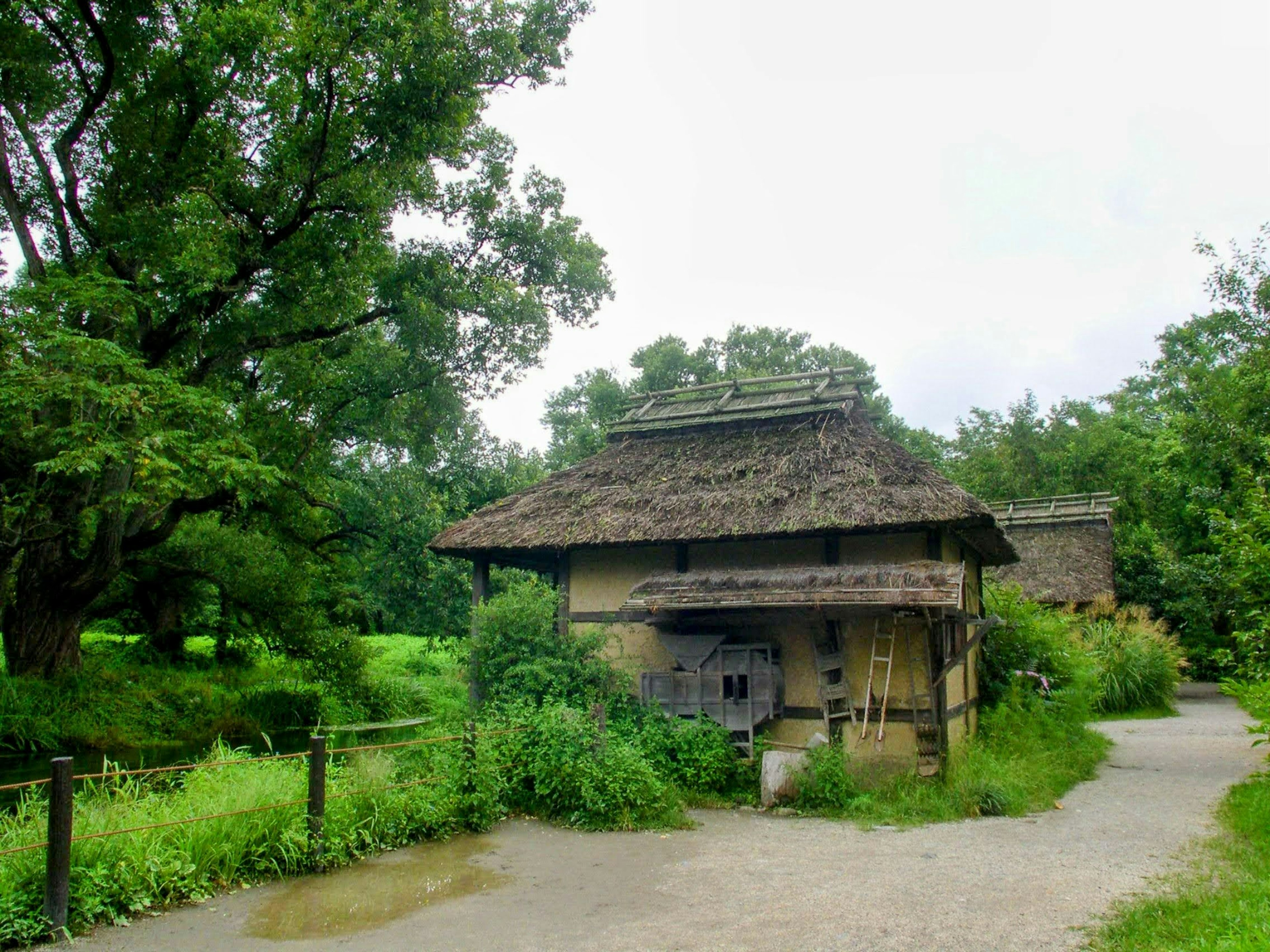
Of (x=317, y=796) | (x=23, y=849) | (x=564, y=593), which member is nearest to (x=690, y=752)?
(x=564, y=593)

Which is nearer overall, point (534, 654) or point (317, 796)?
point (317, 796)

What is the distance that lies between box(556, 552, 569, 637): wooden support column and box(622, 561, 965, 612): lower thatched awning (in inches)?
52.6

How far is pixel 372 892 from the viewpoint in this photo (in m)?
5.91

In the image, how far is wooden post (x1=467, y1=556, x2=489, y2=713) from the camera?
10.1m

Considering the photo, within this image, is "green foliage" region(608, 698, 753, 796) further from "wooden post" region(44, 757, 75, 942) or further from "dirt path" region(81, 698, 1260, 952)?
"wooden post" region(44, 757, 75, 942)

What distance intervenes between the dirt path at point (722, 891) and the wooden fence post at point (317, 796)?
0.77 feet

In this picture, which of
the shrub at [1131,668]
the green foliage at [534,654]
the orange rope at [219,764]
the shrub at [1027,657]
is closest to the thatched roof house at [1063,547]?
the shrub at [1131,668]

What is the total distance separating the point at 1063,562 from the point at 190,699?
1967 centimetres

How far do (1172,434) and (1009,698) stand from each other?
19681 millimetres

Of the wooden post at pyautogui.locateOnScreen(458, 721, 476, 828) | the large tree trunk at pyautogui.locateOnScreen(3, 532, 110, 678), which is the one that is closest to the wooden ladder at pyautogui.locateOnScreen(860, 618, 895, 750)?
the wooden post at pyautogui.locateOnScreen(458, 721, 476, 828)

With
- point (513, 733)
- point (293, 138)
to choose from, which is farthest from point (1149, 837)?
point (293, 138)

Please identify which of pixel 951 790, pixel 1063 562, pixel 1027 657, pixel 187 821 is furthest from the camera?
pixel 1063 562

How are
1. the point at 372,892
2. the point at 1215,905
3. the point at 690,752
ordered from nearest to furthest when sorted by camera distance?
the point at 1215,905, the point at 372,892, the point at 690,752

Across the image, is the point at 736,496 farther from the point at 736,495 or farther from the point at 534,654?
the point at 534,654
